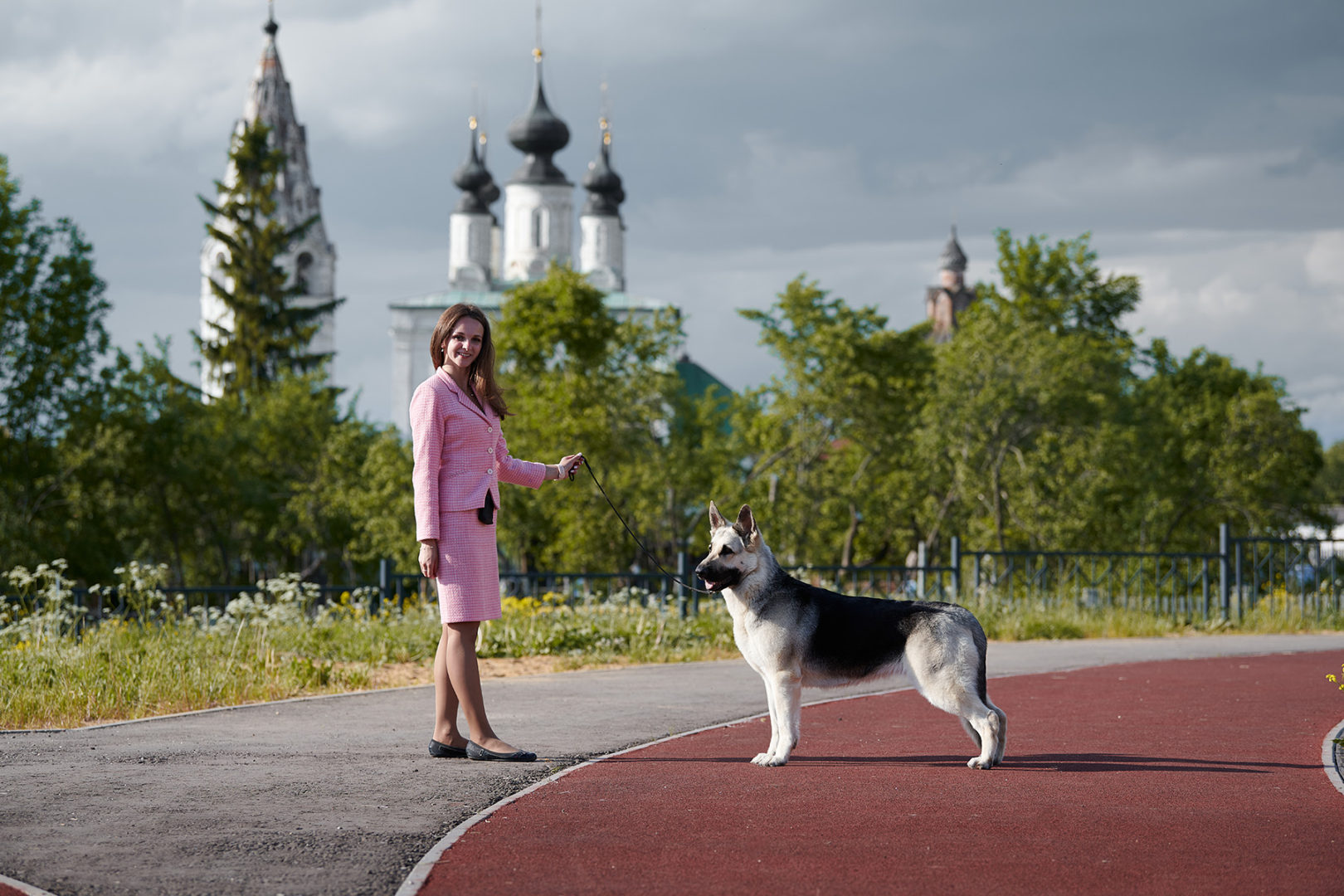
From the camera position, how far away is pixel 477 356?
7.74 metres

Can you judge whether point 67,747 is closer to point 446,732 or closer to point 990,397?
point 446,732

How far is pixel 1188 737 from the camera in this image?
8750 millimetres

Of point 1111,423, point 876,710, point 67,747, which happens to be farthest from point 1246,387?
point 67,747

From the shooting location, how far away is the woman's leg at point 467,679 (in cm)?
757

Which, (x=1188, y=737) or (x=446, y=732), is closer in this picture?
(x=446, y=732)

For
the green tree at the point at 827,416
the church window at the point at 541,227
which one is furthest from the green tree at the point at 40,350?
the church window at the point at 541,227

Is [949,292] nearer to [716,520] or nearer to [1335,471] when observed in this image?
[1335,471]

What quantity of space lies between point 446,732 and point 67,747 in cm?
201

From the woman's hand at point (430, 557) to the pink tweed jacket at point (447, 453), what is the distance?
0.05 m

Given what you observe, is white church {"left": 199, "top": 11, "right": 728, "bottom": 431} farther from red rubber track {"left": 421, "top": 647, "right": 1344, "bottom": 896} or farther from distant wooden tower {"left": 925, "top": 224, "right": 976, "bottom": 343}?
red rubber track {"left": 421, "top": 647, "right": 1344, "bottom": 896}

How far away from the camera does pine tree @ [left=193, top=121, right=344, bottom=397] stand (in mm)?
56438

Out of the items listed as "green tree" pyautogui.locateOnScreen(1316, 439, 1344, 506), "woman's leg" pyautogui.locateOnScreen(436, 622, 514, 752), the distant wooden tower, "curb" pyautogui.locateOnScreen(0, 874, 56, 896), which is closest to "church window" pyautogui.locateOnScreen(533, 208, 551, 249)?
the distant wooden tower

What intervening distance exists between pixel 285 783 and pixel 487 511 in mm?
1665

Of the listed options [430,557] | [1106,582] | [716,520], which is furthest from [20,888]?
[1106,582]
